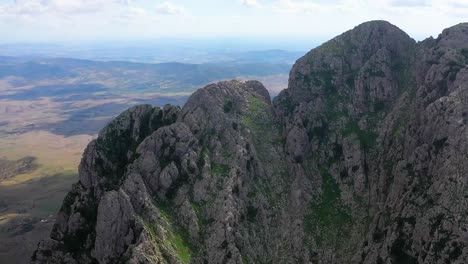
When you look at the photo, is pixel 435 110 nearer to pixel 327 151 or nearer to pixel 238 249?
pixel 327 151

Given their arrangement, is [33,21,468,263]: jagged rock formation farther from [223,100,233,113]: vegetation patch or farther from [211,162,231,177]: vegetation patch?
[223,100,233,113]: vegetation patch

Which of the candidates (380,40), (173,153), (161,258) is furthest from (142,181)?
(380,40)

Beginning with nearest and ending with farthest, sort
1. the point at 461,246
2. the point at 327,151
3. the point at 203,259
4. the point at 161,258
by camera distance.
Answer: the point at 461,246
the point at 161,258
the point at 203,259
the point at 327,151

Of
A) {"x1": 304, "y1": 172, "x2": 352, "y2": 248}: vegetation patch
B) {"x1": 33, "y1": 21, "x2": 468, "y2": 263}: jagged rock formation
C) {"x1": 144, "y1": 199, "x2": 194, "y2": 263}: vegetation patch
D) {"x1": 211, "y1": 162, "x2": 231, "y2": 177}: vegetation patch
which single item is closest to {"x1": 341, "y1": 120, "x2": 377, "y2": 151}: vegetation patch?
{"x1": 33, "y1": 21, "x2": 468, "y2": 263}: jagged rock formation

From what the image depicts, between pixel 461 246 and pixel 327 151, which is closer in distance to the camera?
pixel 461 246

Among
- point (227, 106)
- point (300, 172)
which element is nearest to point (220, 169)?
point (300, 172)

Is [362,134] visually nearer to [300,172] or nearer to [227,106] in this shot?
[300,172]

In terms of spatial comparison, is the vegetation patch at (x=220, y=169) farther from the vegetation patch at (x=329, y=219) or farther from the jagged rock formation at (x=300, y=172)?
the vegetation patch at (x=329, y=219)

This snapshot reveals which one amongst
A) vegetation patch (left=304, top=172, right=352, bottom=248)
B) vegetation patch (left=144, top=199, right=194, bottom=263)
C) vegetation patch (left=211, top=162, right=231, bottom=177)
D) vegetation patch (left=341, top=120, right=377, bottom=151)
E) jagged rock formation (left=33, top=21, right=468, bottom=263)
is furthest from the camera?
vegetation patch (left=341, top=120, right=377, bottom=151)

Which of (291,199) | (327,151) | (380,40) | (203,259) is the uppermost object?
(380,40)
